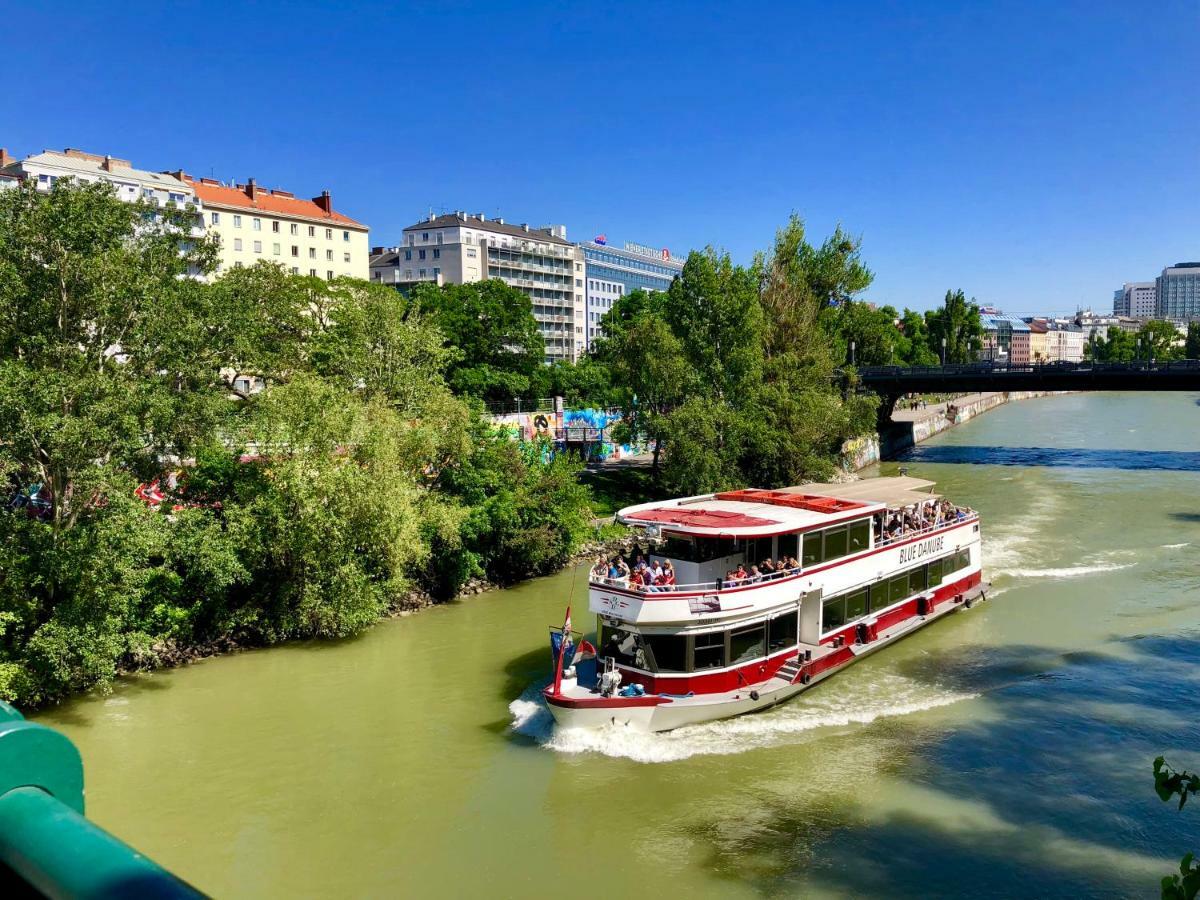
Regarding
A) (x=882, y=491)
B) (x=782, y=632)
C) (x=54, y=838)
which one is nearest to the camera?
(x=54, y=838)

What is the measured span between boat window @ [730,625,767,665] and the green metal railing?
20.6 metres

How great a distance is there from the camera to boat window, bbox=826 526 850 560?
2523cm

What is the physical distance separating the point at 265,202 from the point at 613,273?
65.3 meters

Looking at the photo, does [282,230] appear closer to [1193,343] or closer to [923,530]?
[923,530]

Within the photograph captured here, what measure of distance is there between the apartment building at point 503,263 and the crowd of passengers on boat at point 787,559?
84.1m

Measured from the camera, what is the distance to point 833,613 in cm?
2552

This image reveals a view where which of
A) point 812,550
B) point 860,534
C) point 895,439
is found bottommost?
point 812,550

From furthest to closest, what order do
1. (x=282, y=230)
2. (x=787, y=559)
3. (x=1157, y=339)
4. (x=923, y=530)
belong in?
1. (x=1157, y=339)
2. (x=282, y=230)
3. (x=923, y=530)
4. (x=787, y=559)

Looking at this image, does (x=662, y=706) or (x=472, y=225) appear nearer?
(x=662, y=706)

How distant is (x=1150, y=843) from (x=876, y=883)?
5493 millimetres

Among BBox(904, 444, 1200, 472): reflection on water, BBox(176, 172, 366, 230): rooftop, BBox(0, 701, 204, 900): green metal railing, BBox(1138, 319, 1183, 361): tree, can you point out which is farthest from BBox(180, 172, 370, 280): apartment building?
BBox(1138, 319, 1183, 361): tree

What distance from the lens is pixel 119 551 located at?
2162 cm

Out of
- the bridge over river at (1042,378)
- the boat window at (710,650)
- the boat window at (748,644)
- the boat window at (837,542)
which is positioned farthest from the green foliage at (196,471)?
the bridge over river at (1042,378)

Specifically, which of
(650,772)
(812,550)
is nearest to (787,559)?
(812,550)
